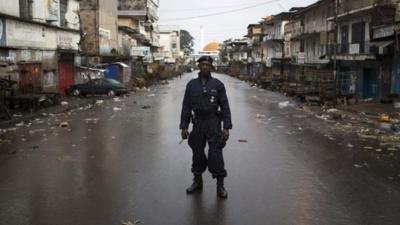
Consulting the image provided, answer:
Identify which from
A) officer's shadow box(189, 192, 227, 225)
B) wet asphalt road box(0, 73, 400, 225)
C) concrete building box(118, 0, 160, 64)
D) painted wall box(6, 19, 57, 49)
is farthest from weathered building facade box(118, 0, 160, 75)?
officer's shadow box(189, 192, 227, 225)

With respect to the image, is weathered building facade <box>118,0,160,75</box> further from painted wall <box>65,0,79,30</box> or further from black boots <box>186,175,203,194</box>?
black boots <box>186,175,203,194</box>

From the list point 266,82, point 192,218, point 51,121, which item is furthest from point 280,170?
point 266,82

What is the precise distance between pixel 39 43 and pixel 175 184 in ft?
80.0

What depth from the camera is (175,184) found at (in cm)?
862

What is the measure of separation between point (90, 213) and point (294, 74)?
2348 inches

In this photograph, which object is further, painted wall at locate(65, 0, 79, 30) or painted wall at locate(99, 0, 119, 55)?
painted wall at locate(99, 0, 119, 55)

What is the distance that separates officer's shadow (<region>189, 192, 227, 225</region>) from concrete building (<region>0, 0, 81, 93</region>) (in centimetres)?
1894

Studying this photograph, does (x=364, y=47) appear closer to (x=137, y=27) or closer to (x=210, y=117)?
(x=210, y=117)

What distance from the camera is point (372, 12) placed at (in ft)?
114

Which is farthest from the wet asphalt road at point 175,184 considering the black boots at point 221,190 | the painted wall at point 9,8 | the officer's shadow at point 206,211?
the painted wall at point 9,8

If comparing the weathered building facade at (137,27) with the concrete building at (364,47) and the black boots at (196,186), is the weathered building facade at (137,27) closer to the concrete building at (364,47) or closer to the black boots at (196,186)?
the concrete building at (364,47)

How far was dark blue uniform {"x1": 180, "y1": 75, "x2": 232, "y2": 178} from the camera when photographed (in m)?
7.75

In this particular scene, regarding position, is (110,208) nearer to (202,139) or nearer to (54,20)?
(202,139)

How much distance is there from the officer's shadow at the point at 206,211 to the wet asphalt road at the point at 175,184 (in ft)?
0.04
